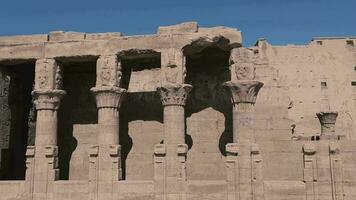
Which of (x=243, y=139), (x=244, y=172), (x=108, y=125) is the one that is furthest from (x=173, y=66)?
(x=244, y=172)

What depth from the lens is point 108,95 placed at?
45.3 feet

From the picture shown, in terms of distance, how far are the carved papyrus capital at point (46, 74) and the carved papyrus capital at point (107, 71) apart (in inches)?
58.0

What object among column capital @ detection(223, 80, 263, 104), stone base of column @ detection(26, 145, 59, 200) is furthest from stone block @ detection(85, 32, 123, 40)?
column capital @ detection(223, 80, 263, 104)

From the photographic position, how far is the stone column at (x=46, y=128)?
13656mm

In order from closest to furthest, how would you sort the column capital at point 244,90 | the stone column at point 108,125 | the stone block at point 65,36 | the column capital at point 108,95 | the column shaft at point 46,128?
the column capital at point 244,90 < the stone column at point 108,125 < the column capital at point 108,95 < the column shaft at point 46,128 < the stone block at point 65,36

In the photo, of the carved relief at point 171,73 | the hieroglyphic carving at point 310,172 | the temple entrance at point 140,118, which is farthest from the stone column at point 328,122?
the temple entrance at point 140,118

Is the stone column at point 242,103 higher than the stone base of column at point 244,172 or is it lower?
higher

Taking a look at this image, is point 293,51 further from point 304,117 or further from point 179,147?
point 179,147

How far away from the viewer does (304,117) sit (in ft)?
73.8

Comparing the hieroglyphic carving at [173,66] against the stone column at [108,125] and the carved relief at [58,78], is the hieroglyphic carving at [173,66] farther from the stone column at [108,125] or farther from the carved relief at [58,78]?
the carved relief at [58,78]

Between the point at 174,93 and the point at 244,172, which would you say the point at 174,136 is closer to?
the point at 174,93

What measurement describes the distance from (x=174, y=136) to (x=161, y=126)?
261 centimetres

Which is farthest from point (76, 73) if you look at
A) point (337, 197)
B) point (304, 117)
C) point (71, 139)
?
point (304, 117)

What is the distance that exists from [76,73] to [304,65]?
12067 mm
